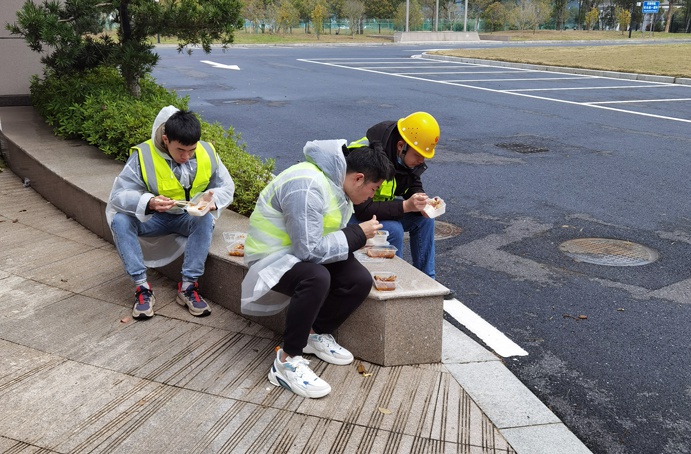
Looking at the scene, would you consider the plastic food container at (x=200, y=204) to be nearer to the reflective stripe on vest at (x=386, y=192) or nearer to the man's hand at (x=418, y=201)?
the reflective stripe on vest at (x=386, y=192)

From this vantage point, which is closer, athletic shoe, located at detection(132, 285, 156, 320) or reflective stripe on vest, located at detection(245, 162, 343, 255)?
reflective stripe on vest, located at detection(245, 162, 343, 255)

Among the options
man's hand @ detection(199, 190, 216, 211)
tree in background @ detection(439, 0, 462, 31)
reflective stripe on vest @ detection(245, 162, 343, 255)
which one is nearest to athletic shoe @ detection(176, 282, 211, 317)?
man's hand @ detection(199, 190, 216, 211)

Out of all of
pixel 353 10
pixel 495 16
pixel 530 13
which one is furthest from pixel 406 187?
pixel 495 16

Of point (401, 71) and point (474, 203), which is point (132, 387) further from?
point (401, 71)

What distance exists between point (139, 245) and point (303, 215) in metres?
1.52

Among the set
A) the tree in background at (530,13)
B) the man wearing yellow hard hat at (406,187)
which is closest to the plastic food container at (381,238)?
the man wearing yellow hard hat at (406,187)

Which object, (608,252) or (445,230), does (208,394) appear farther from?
(608,252)

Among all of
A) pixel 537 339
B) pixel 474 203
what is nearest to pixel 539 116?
pixel 474 203

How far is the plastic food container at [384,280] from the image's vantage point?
12.8ft

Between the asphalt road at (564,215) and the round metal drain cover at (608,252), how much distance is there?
0.35 ft

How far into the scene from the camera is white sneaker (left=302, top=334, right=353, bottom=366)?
3959 mm

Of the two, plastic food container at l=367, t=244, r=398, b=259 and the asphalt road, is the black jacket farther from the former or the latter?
the asphalt road

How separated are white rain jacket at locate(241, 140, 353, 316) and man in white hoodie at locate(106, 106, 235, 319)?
0.76m

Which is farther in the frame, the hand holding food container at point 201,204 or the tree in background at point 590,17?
the tree in background at point 590,17
